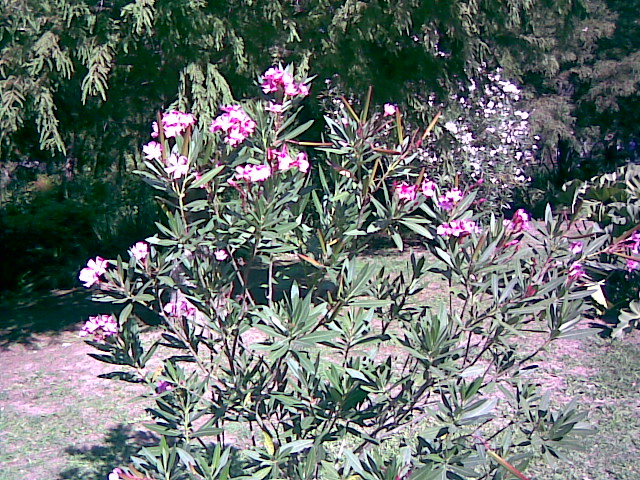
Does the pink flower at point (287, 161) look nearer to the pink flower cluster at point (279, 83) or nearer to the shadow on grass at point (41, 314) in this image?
the pink flower cluster at point (279, 83)

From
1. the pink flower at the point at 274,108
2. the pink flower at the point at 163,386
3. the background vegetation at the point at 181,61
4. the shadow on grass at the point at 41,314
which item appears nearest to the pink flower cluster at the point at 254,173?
the pink flower at the point at 274,108

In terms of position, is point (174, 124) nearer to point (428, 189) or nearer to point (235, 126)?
point (235, 126)

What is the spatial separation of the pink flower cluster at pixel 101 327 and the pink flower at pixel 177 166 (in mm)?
607

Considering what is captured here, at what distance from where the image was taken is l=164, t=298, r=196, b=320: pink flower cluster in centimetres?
281

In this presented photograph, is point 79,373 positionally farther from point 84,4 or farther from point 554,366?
point 554,366

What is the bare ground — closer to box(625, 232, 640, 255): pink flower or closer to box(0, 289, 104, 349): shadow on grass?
box(0, 289, 104, 349): shadow on grass

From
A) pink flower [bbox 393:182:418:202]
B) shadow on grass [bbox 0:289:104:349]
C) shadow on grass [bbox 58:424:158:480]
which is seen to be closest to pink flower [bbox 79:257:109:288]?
pink flower [bbox 393:182:418:202]

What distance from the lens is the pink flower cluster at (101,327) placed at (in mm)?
2707

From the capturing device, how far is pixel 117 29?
5.82 meters

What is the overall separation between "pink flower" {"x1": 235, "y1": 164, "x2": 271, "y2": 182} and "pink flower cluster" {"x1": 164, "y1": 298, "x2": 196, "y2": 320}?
593 mm

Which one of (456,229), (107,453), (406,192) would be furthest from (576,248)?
(107,453)

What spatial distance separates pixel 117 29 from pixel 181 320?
143 inches

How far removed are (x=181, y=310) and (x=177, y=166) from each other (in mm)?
612

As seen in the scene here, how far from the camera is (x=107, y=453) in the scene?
4.79 metres
